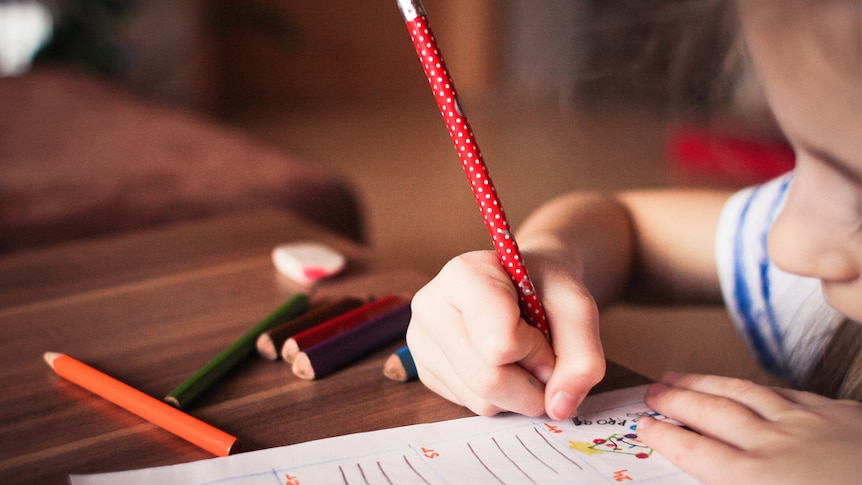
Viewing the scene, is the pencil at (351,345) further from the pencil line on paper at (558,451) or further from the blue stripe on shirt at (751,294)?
the blue stripe on shirt at (751,294)

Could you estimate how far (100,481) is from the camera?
0.33 metres

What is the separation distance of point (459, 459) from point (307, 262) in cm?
28

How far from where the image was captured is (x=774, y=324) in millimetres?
526

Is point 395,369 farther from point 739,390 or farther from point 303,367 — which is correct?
point 739,390

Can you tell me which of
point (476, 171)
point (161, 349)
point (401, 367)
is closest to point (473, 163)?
point (476, 171)

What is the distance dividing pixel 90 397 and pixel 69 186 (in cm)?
71

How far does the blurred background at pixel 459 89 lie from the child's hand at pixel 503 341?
0.13 feet

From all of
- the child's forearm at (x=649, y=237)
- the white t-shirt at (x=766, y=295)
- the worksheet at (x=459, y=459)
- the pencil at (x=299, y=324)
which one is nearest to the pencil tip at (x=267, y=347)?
the pencil at (x=299, y=324)

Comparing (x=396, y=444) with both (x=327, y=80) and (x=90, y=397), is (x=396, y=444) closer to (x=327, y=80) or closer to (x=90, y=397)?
(x=90, y=397)

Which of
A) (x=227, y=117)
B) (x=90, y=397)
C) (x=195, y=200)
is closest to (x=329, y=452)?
(x=90, y=397)

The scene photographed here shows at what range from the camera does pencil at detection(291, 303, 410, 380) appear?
0.43 m

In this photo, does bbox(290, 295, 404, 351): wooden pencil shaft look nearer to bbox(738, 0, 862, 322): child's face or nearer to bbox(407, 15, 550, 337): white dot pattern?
bbox(407, 15, 550, 337): white dot pattern

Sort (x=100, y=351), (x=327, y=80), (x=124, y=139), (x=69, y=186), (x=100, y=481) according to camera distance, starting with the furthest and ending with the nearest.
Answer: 1. (x=327, y=80)
2. (x=124, y=139)
3. (x=69, y=186)
4. (x=100, y=351)
5. (x=100, y=481)

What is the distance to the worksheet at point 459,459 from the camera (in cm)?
33
